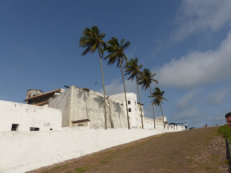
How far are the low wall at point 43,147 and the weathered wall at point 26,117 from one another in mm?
7761

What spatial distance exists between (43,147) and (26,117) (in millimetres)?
8915

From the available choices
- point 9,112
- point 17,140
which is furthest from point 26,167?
point 9,112

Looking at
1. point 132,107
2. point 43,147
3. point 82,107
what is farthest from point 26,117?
point 132,107

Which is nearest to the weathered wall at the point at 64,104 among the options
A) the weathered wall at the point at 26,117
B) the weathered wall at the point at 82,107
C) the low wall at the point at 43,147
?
the weathered wall at the point at 82,107

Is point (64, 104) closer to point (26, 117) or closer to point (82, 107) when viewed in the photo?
point (82, 107)

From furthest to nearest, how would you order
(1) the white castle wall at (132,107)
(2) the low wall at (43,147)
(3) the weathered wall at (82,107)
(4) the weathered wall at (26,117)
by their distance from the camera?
(1) the white castle wall at (132,107)
(3) the weathered wall at (82,107)
(4) the weathered wall at (26,117)
(2) the low wall at (43,147)

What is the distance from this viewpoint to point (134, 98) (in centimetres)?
6162

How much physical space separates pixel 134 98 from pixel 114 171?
51000 millimetres

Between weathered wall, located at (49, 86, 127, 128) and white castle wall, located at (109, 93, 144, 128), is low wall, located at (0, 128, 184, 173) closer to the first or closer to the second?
weathered wall, located at (49, 86, 127, 128)

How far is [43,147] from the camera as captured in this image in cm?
1474

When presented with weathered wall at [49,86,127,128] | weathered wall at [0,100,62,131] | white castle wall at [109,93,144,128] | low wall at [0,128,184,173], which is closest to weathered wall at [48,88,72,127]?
weathered wall at [49,86,127,128]

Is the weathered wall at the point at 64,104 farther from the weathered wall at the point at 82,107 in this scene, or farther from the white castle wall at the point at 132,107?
the white castle wall at the point at 132,107

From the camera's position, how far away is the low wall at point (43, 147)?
12.7 m

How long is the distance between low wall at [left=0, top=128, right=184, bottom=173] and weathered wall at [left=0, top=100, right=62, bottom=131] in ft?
25.5
